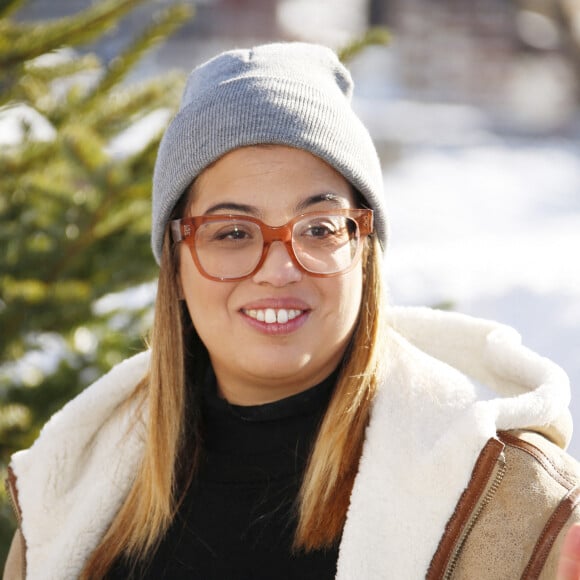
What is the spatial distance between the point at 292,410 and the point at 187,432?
0.31 m

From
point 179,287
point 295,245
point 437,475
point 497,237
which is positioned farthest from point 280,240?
point 497,237

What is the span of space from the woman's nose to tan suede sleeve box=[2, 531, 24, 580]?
0.93 metres

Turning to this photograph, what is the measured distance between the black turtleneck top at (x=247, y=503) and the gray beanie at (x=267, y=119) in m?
0.46

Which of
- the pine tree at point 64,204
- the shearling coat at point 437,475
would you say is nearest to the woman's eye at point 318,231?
the shearling coat at point 437,475

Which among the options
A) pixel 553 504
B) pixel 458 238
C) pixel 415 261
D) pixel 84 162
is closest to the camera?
pixel 553 504

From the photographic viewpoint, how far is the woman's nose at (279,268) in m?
1.89

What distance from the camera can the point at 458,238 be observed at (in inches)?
280

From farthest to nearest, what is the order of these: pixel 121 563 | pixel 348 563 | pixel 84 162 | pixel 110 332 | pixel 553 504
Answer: pixel 110 332 → pixel 84 162 → pixel 121 563 → pixel 348 563 → pixel 553 504

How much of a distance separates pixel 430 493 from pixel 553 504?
216 mm

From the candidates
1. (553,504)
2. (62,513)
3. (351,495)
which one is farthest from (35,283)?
(553,504)

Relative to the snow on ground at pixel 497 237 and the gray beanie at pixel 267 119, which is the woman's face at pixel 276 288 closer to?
the gray beanie at pixel 267 119

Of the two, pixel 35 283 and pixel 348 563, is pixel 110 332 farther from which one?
pixel 348 563

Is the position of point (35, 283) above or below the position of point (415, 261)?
above

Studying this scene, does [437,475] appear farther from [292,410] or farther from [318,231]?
[318,231]
